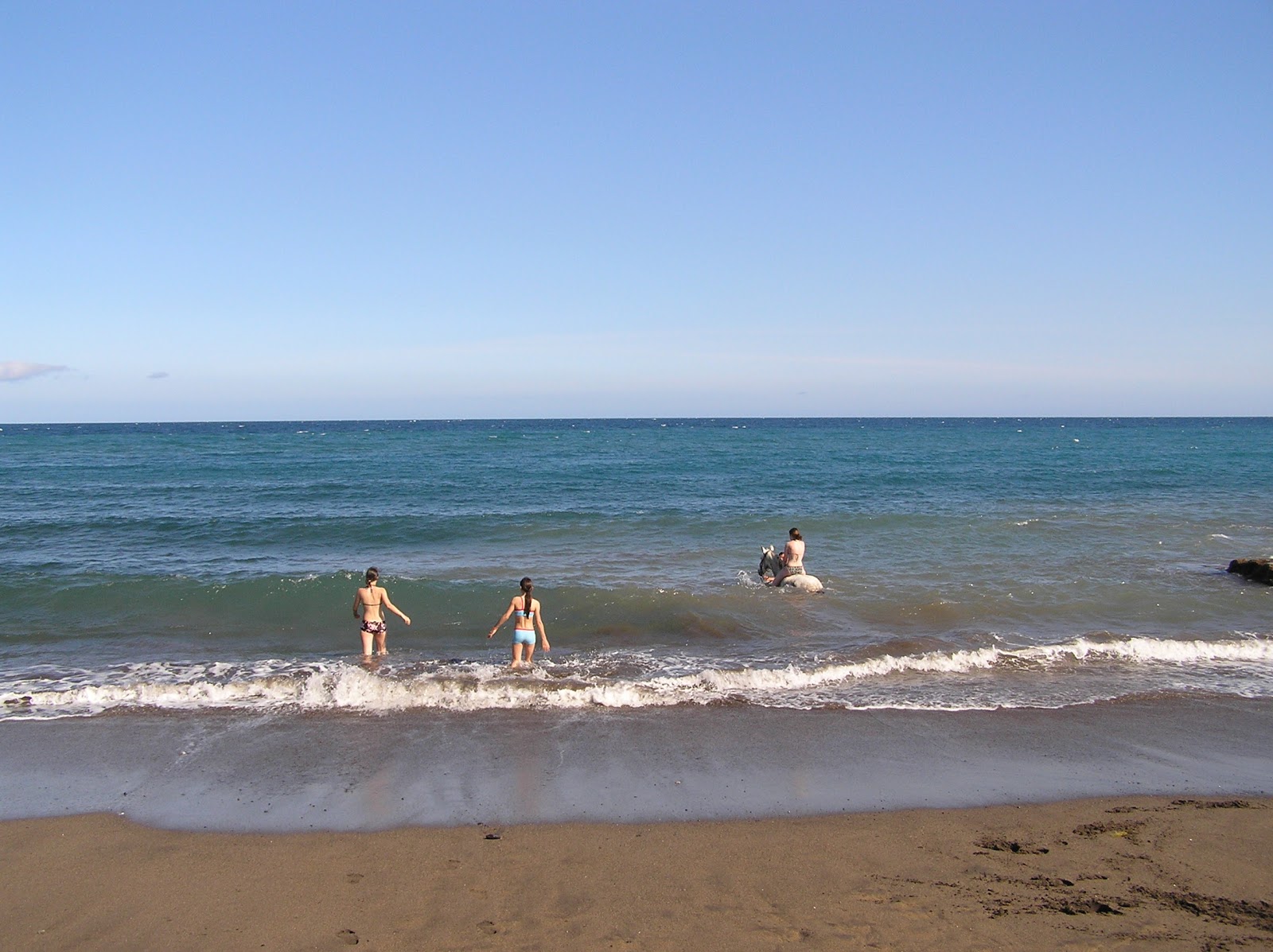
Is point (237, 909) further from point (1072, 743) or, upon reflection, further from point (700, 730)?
point (1072, 743)

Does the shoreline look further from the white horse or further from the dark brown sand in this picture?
the white horse

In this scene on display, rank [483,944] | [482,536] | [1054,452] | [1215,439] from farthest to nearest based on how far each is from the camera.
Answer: [1215,439] → [1054,452] → [482,536] → [483,944]

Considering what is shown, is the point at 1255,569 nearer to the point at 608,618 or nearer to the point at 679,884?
the point at 608,618

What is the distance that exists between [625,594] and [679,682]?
16.3 ft

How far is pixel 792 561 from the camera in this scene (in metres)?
15.9

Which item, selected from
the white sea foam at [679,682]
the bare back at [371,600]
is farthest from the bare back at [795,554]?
the bare back at [371,600]

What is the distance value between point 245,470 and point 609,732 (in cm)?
3310

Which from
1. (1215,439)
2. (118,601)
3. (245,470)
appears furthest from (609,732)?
(1215,439)

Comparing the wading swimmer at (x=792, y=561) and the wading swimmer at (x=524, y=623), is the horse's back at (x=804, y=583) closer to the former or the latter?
the wading swimmer at (x=792, y=561)

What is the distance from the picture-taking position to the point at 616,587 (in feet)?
50.8

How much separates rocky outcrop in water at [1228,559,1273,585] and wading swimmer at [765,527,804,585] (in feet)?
27.0

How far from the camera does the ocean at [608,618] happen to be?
8.79 metres

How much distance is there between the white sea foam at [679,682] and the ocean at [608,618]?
5cm

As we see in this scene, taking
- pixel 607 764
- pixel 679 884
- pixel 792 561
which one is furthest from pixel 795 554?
pixel 679 884
